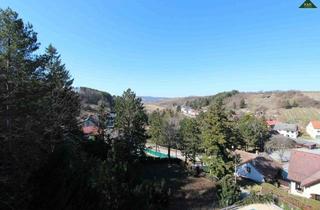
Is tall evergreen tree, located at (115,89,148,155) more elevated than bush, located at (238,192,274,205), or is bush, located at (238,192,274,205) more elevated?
tall evergreen tree, located at (115,89,148,155)

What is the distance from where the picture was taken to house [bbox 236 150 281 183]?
38.5 m

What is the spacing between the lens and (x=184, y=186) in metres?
30.1

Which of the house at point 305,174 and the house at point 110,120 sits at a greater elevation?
the house at point 110,120

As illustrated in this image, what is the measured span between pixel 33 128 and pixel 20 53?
548 centimetres

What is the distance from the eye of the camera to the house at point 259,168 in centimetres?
3850

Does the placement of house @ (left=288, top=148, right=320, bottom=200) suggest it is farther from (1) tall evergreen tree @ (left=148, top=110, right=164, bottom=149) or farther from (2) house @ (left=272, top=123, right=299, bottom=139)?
(2) house @ (left=272, top=123, right=299, bottom=139)

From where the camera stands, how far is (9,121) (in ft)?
44.0

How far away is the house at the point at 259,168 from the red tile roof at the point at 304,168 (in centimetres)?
426

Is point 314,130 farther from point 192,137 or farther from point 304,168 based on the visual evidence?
point 192,137

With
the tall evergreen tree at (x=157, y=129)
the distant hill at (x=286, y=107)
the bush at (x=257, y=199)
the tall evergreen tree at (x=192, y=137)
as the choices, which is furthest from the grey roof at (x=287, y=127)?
the bush at (x=257, y=199)

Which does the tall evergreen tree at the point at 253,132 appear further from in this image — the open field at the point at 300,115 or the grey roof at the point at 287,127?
the open field at the point at 300,115

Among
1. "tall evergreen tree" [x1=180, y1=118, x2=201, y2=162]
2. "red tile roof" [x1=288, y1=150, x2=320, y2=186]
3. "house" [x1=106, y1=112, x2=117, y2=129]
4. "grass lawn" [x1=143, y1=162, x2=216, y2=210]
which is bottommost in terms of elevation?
"grass lawn" [x1=143, y1=162, x2=216, y2=210]

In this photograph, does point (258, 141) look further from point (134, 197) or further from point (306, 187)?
point (134, 197)

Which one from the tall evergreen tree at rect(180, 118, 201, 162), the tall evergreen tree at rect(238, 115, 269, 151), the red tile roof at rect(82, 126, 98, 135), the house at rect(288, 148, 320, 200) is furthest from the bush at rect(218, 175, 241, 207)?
the tall evergreen tree at rect(238, 115, 269, 151)
